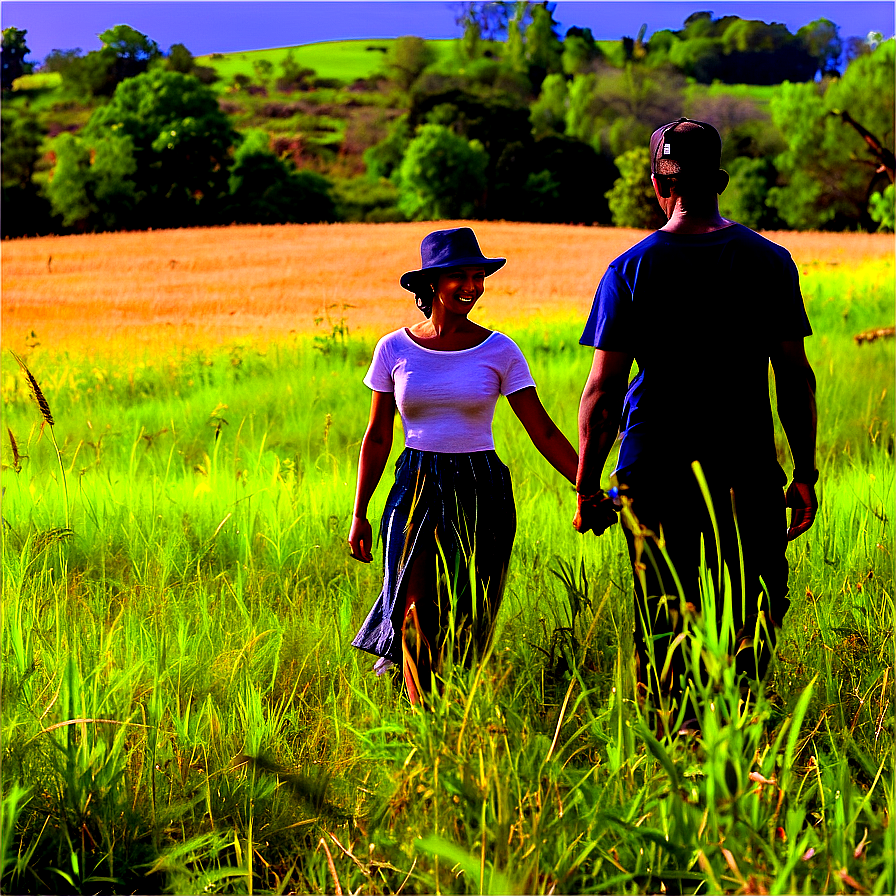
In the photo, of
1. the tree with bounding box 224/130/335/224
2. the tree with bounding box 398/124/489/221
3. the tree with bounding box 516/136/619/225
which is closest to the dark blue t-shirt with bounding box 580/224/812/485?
the tree with bounding box 224/130/335/224

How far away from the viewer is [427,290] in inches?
123

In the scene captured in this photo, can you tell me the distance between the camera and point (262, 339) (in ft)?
35.6

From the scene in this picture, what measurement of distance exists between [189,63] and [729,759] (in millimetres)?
79259

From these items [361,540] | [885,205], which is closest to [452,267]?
[361,540]

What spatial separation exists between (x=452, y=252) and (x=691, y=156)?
0.77 m

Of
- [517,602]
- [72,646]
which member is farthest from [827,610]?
[72,646]

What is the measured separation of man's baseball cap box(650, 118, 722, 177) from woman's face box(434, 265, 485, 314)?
66 cm

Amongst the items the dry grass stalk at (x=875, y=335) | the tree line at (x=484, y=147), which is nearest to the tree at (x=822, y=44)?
the tree line at (x=484, y=147)

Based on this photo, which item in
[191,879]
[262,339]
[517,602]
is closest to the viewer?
[191,879]

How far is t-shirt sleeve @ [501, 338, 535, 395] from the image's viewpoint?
3.03 meters

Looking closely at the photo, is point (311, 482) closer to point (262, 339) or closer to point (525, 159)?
point (262, 339)

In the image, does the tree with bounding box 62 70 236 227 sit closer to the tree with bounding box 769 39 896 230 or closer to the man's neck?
the tree with bounding box 769 39 896 230

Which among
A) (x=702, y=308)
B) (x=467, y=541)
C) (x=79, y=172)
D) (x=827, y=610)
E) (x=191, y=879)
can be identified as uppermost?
(x=79, y=172)

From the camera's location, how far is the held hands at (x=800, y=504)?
122 inches
